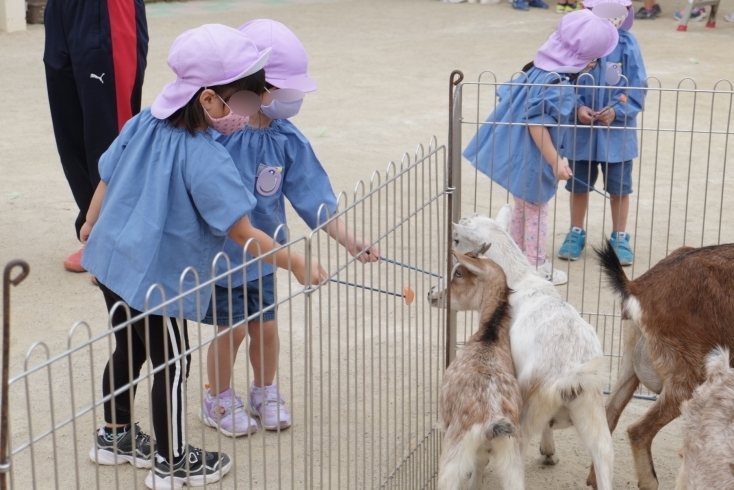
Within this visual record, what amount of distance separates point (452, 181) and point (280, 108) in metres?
0.69

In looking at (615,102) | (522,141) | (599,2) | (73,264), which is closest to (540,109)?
(522,141)

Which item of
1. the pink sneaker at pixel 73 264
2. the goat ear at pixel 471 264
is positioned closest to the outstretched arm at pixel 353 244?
the goat ear at pixel 471 264

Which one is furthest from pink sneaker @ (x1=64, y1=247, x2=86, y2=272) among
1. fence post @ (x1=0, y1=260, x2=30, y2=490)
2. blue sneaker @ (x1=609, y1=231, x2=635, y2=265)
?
fence post @ (x1=0, y1=260, x2=30, y2=490)

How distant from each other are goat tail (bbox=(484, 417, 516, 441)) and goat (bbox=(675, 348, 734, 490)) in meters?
0.72

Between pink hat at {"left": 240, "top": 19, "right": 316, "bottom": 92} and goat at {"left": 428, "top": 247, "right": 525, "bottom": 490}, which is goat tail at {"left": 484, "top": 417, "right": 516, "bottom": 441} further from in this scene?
pink hat at {"left": 240, "top": 19, "right": 316, "bottom": 92}

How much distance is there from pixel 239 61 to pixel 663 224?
4150mm

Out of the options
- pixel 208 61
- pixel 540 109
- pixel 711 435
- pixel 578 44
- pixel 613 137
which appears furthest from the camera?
pixel 613 137

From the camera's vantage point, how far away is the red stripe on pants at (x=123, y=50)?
4797mm

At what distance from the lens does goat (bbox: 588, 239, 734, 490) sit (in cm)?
329

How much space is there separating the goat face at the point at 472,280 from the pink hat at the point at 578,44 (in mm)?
1791

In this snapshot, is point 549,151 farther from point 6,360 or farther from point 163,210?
point 6,360

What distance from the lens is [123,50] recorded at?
15.9ft

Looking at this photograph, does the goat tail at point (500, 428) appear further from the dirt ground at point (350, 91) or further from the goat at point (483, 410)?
the dirt ground at point (350, 91)

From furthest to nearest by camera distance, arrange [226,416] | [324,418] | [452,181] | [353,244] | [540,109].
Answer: [540,109] < [324,418] < [226,416] < [452,181] < [353,244]
